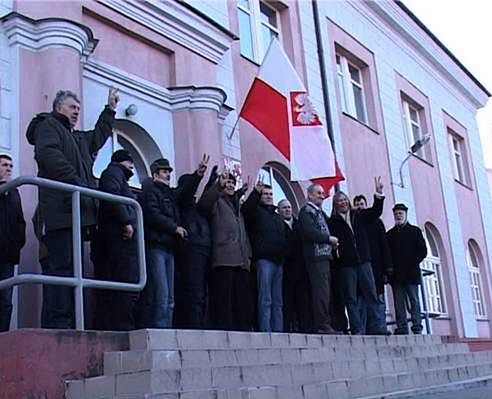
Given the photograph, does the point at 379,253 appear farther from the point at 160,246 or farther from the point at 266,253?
the point at 160,246

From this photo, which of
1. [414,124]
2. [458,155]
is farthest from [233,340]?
[458,155]

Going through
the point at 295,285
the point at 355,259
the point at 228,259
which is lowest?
the point at 295,285

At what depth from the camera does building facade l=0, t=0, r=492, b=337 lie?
745 centimetres

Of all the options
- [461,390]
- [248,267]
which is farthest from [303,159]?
[461,390]

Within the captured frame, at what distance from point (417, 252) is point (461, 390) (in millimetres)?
2829

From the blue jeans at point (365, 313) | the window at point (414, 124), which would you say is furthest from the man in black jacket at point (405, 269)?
the window at point (414, 124)

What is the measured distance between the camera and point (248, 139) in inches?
419

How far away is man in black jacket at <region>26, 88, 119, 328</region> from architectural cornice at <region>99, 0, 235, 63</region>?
3.05 metres

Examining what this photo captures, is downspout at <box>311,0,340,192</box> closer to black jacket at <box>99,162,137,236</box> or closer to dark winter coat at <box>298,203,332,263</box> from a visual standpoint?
dark winter coat at <box>298,203,332,263</box>

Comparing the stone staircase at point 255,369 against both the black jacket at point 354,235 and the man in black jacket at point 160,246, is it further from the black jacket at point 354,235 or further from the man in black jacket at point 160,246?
the black jacket at point 354,235

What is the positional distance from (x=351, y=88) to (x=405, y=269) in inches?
249

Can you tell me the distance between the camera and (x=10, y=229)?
5.77 meters

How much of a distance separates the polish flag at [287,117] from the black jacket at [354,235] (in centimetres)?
114

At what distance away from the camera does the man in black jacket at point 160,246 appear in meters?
6.38
